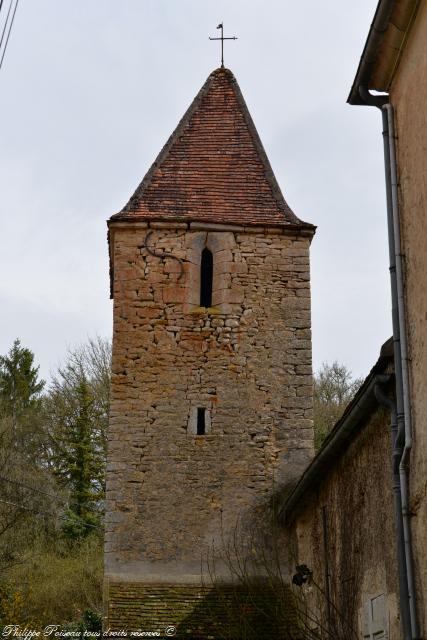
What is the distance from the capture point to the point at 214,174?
53.4 feet

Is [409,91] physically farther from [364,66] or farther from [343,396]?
[343,396]

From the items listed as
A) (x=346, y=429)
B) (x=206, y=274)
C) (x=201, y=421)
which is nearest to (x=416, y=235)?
(x=346, y=429)

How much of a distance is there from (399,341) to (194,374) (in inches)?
303

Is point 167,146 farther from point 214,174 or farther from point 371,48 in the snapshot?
point 371,48

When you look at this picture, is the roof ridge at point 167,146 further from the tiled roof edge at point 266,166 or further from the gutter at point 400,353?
the gutter at point 400,353

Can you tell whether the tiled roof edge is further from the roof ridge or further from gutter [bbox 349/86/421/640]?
gutter [bbox 349/86/421/640]

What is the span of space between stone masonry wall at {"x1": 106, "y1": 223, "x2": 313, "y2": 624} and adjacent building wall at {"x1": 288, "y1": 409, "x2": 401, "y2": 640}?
229 cm

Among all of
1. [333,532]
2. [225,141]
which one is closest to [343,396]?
[225,141]

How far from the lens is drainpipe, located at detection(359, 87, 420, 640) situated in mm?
6773

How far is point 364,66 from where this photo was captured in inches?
305

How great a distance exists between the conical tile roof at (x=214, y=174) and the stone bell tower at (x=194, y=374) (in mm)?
34

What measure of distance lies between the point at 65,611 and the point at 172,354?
11220 mm

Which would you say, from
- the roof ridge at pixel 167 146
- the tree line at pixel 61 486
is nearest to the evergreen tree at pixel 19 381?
the tree line at pixel 61 486

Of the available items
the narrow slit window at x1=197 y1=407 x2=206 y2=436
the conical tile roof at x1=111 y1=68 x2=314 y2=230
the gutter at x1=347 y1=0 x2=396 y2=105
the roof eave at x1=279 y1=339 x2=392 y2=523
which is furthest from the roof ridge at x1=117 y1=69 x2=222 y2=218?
the gutter at x1=347 y1=0 x2=396 y2=105
